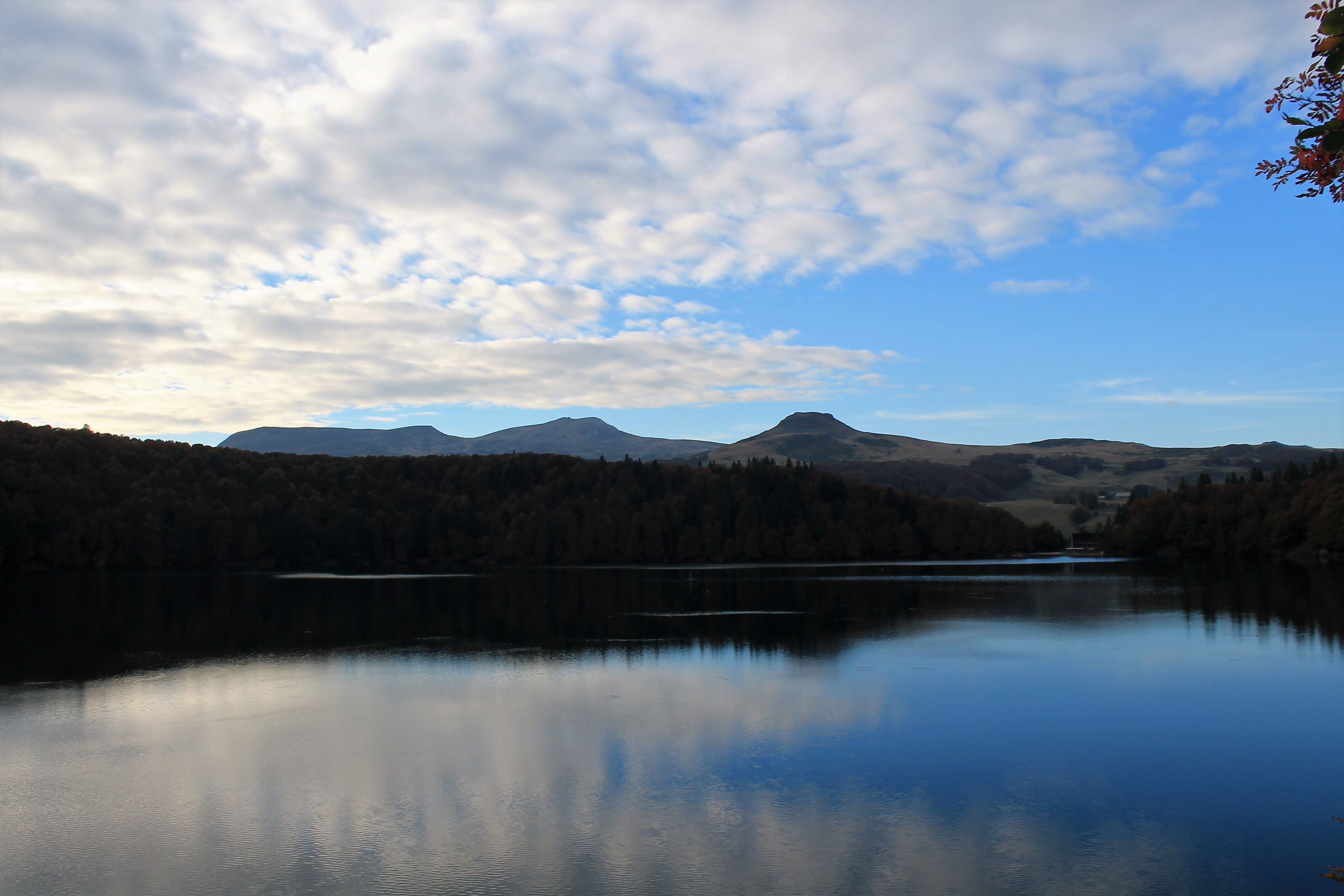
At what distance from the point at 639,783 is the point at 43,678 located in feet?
73.1

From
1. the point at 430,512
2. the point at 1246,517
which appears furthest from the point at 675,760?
the point at 1246,517

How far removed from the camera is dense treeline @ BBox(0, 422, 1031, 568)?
108 meters

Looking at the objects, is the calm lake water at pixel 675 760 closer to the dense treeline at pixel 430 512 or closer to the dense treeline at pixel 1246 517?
the dense treeline at pixel 1246 517

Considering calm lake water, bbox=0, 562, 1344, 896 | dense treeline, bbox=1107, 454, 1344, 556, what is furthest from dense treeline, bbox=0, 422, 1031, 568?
calm lake water, bbox=0, 562, 1344, 896

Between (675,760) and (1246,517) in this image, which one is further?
(1246,517)

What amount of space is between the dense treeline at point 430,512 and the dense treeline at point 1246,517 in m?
19.9

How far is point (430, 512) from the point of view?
429ft

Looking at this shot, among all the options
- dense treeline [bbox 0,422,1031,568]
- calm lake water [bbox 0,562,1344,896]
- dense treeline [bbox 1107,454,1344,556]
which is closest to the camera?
calm lake water [bbox 0,562,1344,896]

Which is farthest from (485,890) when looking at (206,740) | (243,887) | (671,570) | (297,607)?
(671,570)

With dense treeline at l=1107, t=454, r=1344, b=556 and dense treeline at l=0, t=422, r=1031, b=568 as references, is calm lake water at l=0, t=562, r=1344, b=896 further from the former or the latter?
dense treeline at l=0, t=422, r=1031, b=568

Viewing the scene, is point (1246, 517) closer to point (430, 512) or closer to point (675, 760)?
point (430, 512)

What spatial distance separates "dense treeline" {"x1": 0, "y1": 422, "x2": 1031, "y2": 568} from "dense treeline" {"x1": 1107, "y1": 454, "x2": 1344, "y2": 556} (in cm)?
1988

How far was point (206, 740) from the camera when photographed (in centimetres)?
2025

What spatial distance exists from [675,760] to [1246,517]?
406 ft
